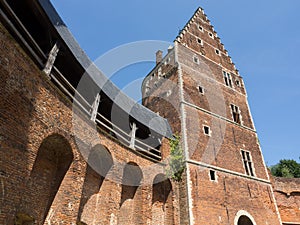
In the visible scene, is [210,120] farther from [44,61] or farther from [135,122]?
[44,61]

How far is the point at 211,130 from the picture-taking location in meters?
14.7

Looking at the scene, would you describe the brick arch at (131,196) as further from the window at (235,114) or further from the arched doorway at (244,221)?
the window at (235,114)

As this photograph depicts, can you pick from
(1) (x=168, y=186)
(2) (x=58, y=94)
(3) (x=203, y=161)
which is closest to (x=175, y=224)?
(1) (x=168, y=186)

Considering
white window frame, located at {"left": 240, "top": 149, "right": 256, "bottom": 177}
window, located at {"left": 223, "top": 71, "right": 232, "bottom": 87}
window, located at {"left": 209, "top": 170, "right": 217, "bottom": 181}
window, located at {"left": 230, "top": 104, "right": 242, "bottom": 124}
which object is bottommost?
window, located at {"left": 209, "top": 170, "right": 217, "bottom": 181}

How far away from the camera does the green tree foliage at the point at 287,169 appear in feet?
110

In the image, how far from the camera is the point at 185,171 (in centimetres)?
1194

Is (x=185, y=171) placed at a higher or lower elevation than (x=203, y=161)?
lower

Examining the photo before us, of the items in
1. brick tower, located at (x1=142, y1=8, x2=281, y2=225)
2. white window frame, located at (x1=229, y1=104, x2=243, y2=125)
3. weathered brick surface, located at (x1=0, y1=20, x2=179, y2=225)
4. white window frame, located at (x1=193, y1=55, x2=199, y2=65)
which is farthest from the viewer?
white window frame, located at (x1=193, y1=55, x2=199, y2=65)

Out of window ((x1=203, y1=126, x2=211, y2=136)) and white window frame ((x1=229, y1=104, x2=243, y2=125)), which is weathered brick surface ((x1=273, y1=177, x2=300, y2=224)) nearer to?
white window frame ((x1=229, y1=104, x2=243, y2=125))

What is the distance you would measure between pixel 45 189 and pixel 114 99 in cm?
512

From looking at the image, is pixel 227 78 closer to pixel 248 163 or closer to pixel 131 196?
pixel 248 163

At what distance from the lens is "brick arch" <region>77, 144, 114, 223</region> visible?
8648 mm

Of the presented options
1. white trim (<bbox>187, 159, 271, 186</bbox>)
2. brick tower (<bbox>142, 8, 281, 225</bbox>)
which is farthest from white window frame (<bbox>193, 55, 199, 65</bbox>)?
Answer: white trim (<bbox>187, 159, 271, 186</bbox>)

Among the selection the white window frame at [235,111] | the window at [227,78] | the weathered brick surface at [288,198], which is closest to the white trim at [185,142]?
the white window frame at [235,111]
